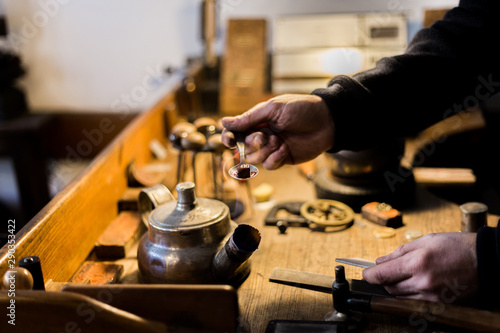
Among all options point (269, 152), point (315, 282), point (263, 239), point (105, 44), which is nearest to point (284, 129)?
point (269, 152)

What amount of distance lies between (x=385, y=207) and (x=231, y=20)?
161cm

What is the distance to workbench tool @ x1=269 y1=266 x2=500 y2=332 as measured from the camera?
942mm

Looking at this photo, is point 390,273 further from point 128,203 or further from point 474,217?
point 128,203

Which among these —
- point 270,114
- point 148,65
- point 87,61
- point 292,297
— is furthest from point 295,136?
point 87,61

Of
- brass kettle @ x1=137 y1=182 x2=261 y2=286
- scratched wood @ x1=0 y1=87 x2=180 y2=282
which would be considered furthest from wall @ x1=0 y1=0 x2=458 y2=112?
brass kettle @ x1=137 y1=182 x2=261 y2=286

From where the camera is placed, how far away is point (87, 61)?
332cm

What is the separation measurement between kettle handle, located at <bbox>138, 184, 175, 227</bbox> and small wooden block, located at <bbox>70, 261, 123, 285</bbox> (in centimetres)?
15

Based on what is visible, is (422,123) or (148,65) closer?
(422,123)

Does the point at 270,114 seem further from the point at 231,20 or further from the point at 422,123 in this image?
the point at 231,20

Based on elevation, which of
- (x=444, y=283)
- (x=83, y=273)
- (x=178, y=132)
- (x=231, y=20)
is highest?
(x=231, y=20)

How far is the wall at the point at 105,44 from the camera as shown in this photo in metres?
3.06

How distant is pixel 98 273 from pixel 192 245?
0.99ft

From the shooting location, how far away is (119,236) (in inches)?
56.7

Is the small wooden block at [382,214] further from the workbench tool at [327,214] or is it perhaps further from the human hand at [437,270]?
the human hand at [437,270]
